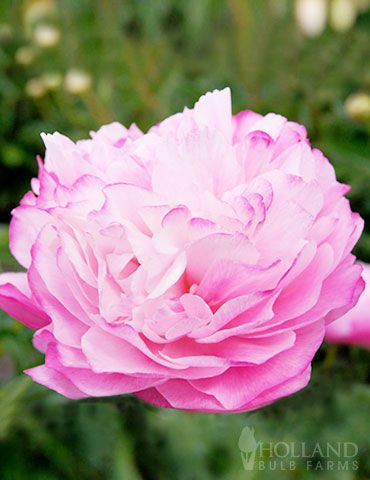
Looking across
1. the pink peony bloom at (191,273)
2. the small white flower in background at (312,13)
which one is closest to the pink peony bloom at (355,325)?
the pink peony bloom at (191,273)

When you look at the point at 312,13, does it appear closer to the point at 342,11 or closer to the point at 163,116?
the point at 342,11

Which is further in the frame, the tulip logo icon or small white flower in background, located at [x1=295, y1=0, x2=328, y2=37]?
small white flower in background, located at [x1=295, y1=0, x2=328, y2=37]

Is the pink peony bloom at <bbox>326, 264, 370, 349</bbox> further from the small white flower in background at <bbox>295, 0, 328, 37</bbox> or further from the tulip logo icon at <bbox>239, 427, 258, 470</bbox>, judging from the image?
the small white flower in background at <bbox>295, 0, 328, 37</bbox>

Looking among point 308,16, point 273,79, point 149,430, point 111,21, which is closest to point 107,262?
point 149,430

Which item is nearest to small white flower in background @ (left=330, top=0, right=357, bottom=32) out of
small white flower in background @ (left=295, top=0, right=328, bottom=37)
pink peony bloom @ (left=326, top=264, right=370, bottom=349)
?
small white flower in background @ (left=295, top=0, right=328, bottom=37)

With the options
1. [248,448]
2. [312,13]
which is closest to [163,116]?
[312,13]

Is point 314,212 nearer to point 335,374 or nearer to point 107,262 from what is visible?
point 107,262

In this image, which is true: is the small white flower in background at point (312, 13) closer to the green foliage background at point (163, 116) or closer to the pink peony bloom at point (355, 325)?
the green foliage background at point (163, 116)
